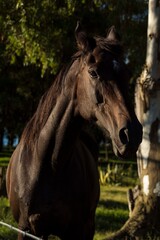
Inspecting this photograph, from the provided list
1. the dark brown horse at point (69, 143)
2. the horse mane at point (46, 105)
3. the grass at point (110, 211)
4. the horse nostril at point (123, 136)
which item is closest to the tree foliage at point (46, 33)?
the grass at point (110, 211)

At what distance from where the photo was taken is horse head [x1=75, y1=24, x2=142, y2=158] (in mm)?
2891

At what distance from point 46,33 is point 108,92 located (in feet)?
33.1

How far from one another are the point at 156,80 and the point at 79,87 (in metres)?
3.59

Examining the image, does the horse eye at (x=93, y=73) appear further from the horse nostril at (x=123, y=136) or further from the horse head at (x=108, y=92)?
the horse nostril at (x=123, y=136)

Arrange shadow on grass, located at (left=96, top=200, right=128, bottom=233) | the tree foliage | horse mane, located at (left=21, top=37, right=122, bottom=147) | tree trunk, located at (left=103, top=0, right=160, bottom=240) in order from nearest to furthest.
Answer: horse mane, located at (left=21, top=37, right=122, bottom=147) → tree trunk, located at (left=103, top=0, right=160, bottom=240) → shadow on grass, located at (left=96, top=200, right=128, bottom=233) → the tree foliage

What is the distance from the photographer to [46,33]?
12.8m

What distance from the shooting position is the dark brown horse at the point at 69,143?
311 centimetres

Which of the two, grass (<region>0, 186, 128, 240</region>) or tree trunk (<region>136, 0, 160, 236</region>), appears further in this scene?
grass (<region>0, 186, 128, 240</region>)

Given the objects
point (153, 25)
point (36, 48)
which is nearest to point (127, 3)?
point (36, 48)

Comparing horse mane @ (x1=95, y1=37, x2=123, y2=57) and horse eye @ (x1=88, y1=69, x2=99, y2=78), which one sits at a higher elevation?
horse mane @ (x1=95, y1=37, x2=123, y2=57)

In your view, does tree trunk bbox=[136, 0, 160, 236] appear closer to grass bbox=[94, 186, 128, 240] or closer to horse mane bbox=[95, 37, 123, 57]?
grass bbox=[94, 186, 128, 240]

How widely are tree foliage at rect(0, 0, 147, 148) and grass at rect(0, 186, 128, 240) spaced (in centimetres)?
416

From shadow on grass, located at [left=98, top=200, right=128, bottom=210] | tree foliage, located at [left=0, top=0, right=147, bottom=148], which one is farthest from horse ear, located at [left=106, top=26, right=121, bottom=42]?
shadow on grass, located at [left=98, top=200, right=128, bottom=210]

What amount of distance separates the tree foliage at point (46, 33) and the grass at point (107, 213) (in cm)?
416
